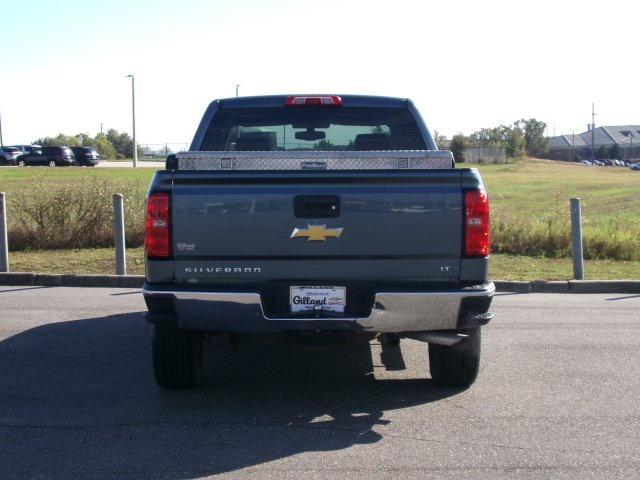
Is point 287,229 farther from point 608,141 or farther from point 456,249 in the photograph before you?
point 608,141

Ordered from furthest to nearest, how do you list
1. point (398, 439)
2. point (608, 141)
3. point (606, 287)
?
point (608, 141) → point (606, 287) → point (398, 439)

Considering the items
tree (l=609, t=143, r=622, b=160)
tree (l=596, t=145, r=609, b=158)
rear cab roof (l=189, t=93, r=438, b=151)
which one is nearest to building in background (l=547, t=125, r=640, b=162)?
tree (l=596, t=145, r=609, b=158)

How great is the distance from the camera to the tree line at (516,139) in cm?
11362

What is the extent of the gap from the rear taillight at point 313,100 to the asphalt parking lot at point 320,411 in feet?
7.03

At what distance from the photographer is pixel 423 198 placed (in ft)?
16.7

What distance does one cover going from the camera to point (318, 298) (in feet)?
17.0

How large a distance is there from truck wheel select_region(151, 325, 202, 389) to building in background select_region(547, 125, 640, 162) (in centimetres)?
14217

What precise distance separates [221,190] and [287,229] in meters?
0.47

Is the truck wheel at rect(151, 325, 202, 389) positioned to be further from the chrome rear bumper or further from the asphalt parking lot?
the chrome rear bumper

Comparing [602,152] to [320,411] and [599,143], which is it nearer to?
[599,143]

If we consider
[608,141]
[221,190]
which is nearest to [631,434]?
[221,190]

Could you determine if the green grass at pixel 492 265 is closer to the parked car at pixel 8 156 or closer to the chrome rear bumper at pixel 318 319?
the chrome rear bumper at pixel 318 319

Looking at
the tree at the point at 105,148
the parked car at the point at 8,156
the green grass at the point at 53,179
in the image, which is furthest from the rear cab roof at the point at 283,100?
the tree at the point at 105,148

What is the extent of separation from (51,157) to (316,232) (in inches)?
2299
